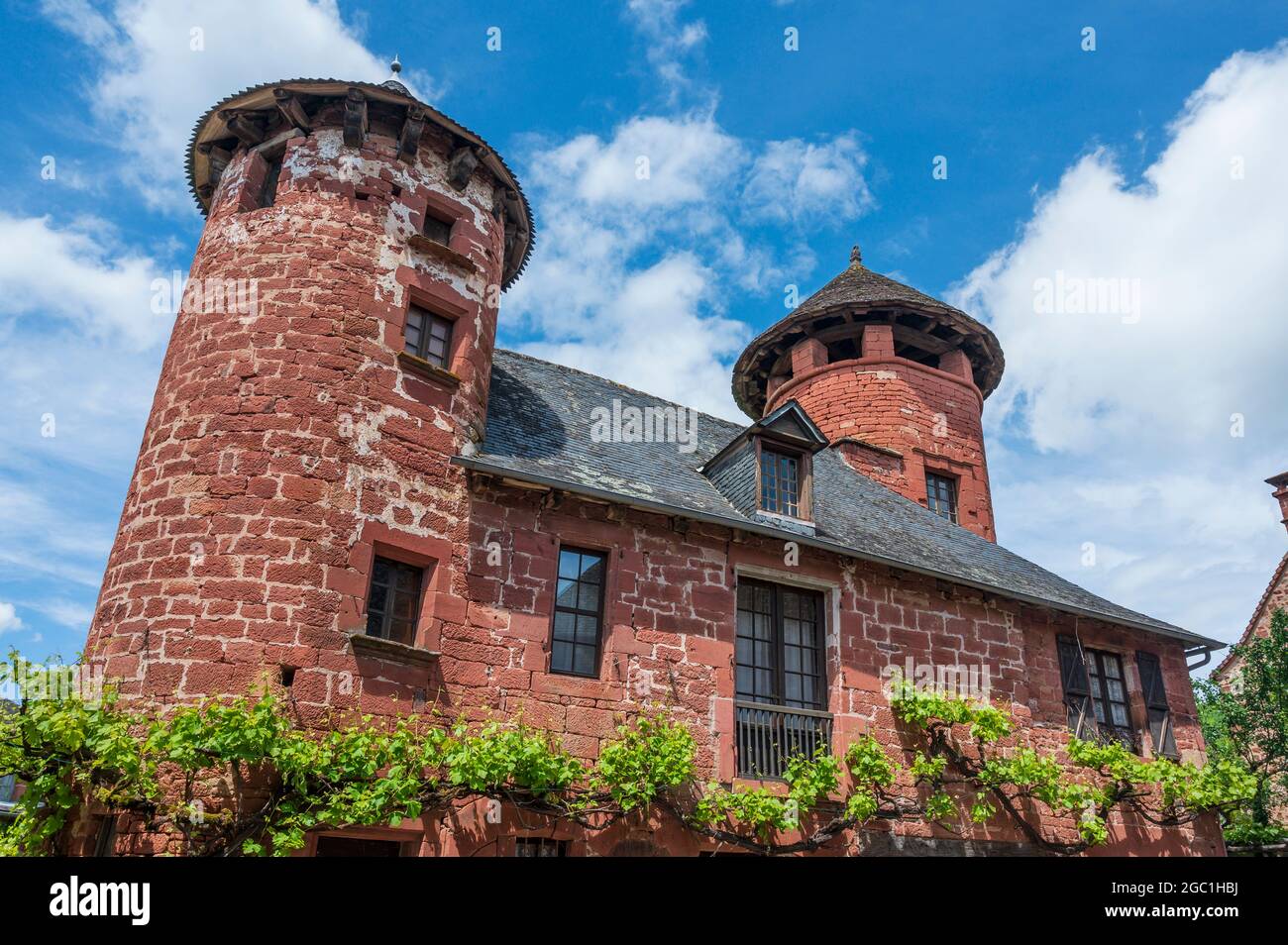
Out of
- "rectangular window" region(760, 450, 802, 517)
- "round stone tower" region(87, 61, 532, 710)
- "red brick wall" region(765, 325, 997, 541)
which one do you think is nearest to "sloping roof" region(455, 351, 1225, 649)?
"rectangular window" region(760, 450, 802, 517)

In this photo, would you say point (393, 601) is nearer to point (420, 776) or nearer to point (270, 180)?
point (420, 776)

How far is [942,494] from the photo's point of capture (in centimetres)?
1875

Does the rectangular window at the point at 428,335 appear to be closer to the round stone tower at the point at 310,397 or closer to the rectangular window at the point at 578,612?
the round stone tower at the point at 310,397

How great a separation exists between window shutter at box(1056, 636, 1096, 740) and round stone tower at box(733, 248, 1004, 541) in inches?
198

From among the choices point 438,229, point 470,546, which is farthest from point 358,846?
point 438,229

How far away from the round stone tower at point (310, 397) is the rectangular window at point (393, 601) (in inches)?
5.7

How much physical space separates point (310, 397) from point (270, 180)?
3.68m

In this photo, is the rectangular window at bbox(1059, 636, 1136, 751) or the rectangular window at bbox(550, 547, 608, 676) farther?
the rectangular window at bbox(1059, 636, 1136, 751)

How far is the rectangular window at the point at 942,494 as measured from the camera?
1850cm

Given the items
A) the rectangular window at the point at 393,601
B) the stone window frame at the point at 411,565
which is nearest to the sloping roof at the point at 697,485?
the stone window frame at the point at 411,565

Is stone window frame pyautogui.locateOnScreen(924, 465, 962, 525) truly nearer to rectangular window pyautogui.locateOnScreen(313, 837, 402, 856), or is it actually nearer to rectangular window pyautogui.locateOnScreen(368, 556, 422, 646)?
rectangular window pyautogui.locateOnScreen(368, 556, 422, 646)

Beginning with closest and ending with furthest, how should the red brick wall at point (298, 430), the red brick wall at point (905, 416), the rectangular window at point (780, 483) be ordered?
the red brick wall at point (298, 430) < the rectangular window at point (780, 483) < the red brick wall at point (905, 416)

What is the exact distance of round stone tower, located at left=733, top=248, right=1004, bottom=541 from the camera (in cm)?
1847

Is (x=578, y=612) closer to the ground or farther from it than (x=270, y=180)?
closer to the ground
